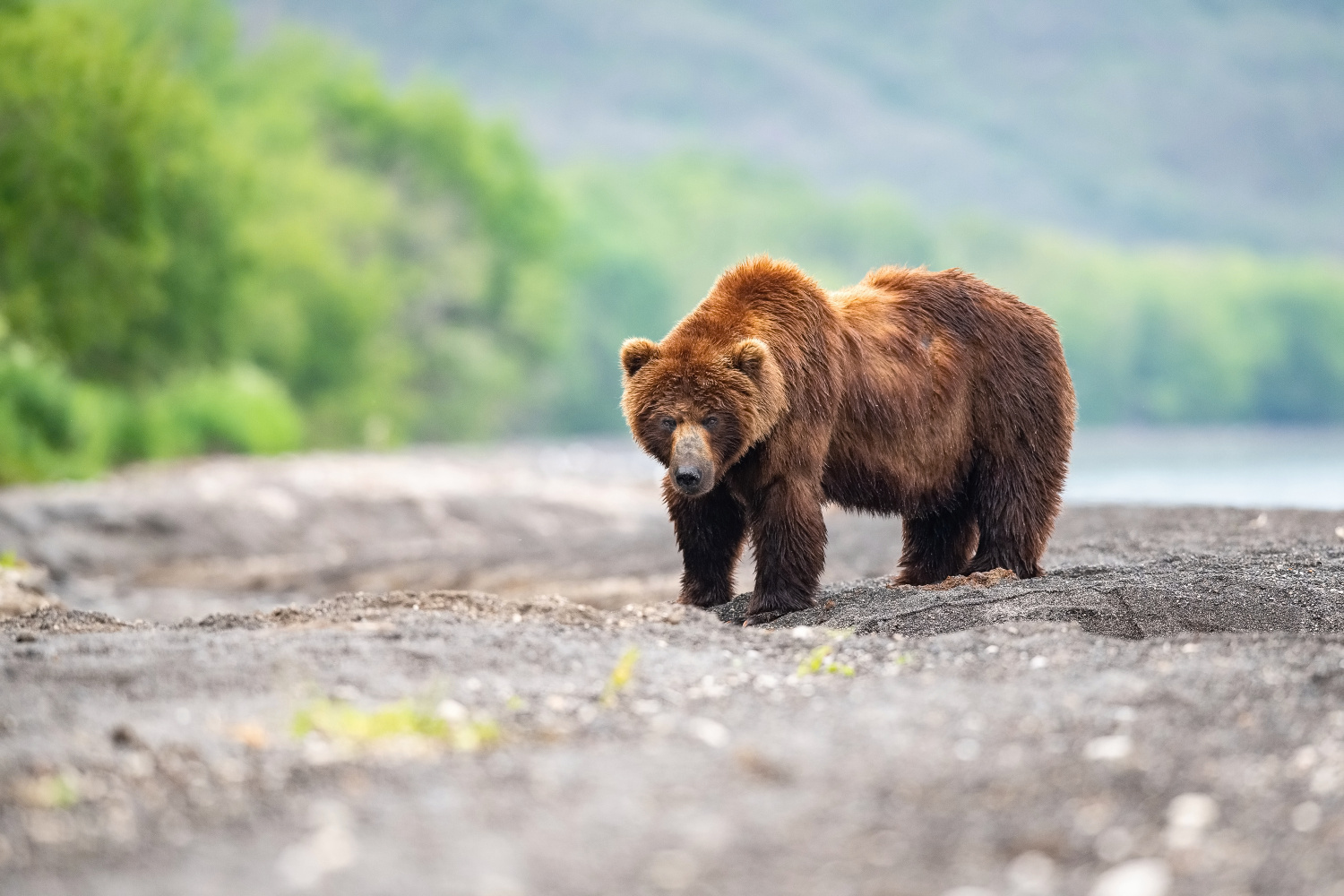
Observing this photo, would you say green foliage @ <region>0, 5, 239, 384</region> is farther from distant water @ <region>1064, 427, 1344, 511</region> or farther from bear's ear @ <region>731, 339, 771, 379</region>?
bear's ear @ <region>731, 339, 771, 379</region>

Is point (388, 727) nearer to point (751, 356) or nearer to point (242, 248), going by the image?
point (751, 356)

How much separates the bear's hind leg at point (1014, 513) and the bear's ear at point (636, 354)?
1972 mm

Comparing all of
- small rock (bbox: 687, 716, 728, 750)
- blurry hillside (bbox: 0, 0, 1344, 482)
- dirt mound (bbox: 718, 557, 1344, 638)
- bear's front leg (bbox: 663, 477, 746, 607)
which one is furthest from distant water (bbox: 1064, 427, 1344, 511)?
small rock (bbox: 687, 716, 728, 750)

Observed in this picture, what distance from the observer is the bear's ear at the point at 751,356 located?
6984 mm

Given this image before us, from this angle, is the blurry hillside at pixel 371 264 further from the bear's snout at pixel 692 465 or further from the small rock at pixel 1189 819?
the small rock at pixel 1189 819

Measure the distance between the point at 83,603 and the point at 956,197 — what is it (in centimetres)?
17517

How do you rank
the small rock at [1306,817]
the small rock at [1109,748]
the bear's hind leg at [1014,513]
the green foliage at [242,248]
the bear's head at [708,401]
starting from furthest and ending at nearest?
the green foliage at [242,248]
the bear's hind leg at [1014,513]
the bear's head at [708,401]
the small rock at [1109,748]
the small rock at [1306,817]

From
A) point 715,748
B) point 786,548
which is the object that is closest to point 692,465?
point 786,548

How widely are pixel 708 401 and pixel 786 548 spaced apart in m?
0.82

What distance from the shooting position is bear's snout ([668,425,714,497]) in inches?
266

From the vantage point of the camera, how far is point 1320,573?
300 inches

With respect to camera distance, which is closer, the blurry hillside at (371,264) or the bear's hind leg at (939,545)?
the bear's hind leg at (939,545)

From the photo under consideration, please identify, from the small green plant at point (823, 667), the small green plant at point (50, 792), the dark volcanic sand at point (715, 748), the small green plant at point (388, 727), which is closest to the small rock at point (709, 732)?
the dark volcanic sand at point (715, 748)

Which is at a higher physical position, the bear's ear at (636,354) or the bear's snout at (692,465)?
the bear's ear at (636,354)
